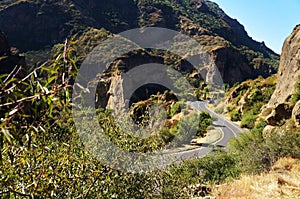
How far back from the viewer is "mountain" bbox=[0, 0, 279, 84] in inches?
3039

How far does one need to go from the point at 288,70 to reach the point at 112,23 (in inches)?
3139

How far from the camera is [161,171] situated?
15.6ft

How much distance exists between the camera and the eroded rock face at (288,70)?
24062 mm

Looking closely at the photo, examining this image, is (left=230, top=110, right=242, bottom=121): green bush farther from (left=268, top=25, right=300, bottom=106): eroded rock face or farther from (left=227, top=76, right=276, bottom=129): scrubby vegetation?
(left=268, top=25, right=300, bottom=106): eroded rock face

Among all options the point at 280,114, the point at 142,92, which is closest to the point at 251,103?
the point at 280,114

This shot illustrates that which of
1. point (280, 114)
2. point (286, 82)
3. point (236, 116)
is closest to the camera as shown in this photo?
point (280, 114)

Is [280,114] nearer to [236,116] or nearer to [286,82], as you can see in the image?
[286,82]

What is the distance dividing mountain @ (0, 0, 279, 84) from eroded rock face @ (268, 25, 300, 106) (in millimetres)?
52209

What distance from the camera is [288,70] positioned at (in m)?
26.3

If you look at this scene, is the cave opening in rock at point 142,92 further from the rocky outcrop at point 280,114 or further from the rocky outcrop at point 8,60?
the rocky outcrop at point 280,114

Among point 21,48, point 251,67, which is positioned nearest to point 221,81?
point 251,67

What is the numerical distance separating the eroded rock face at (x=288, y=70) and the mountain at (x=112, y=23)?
2055 inches

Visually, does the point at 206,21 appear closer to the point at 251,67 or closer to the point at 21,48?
the point at 251,67

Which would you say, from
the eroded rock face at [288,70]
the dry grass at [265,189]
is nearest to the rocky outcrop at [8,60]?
the dry grass at [265,189]
